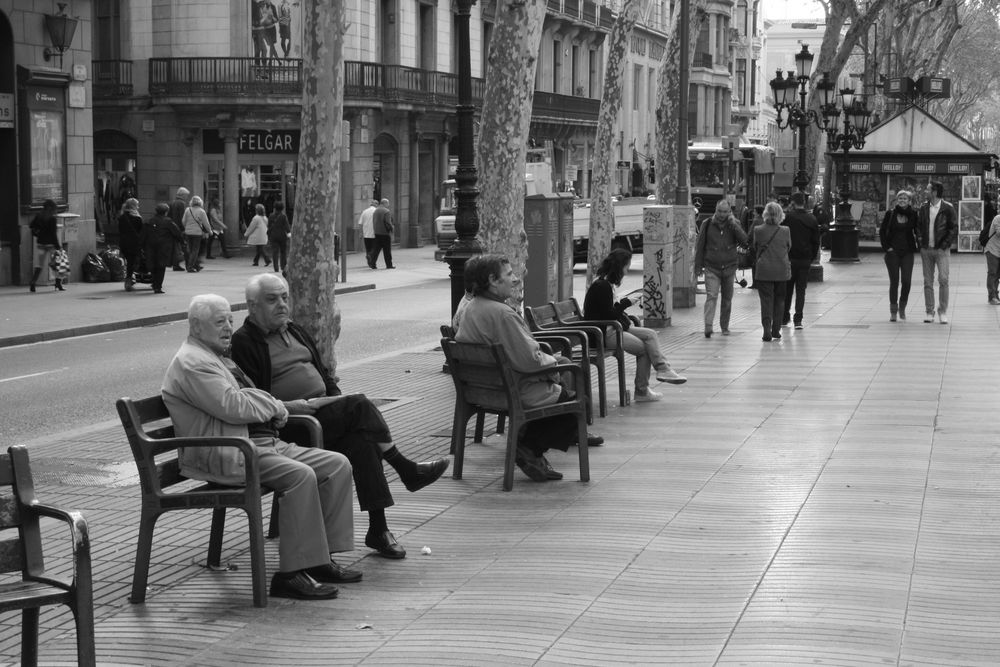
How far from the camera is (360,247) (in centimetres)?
3956

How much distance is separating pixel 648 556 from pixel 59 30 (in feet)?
68.4

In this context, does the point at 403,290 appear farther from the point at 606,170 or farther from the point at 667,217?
the point at 667,217

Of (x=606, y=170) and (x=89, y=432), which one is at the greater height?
(x=606, y=170)

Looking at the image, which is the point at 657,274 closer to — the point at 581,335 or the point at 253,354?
the point at 581,335

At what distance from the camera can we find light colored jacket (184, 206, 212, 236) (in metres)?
30.6

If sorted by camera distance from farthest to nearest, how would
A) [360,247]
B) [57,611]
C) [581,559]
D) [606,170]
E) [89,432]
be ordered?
[360,247], [606,170], [89,432], [581,559], [57,611]

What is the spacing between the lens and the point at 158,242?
79.4ft

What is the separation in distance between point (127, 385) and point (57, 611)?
8.39 m

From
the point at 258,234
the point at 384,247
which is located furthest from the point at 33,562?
the point at 384,247

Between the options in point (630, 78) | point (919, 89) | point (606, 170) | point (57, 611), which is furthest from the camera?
point (630, 78)

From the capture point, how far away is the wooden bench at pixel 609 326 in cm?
1149

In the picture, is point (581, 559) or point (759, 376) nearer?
point (581, 559)

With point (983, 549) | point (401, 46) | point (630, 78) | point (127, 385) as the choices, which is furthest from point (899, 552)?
point (630, 78)

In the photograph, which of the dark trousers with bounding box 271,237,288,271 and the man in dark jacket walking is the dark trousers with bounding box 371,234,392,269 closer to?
the dark trousers with bounding box 271,237,288,271
